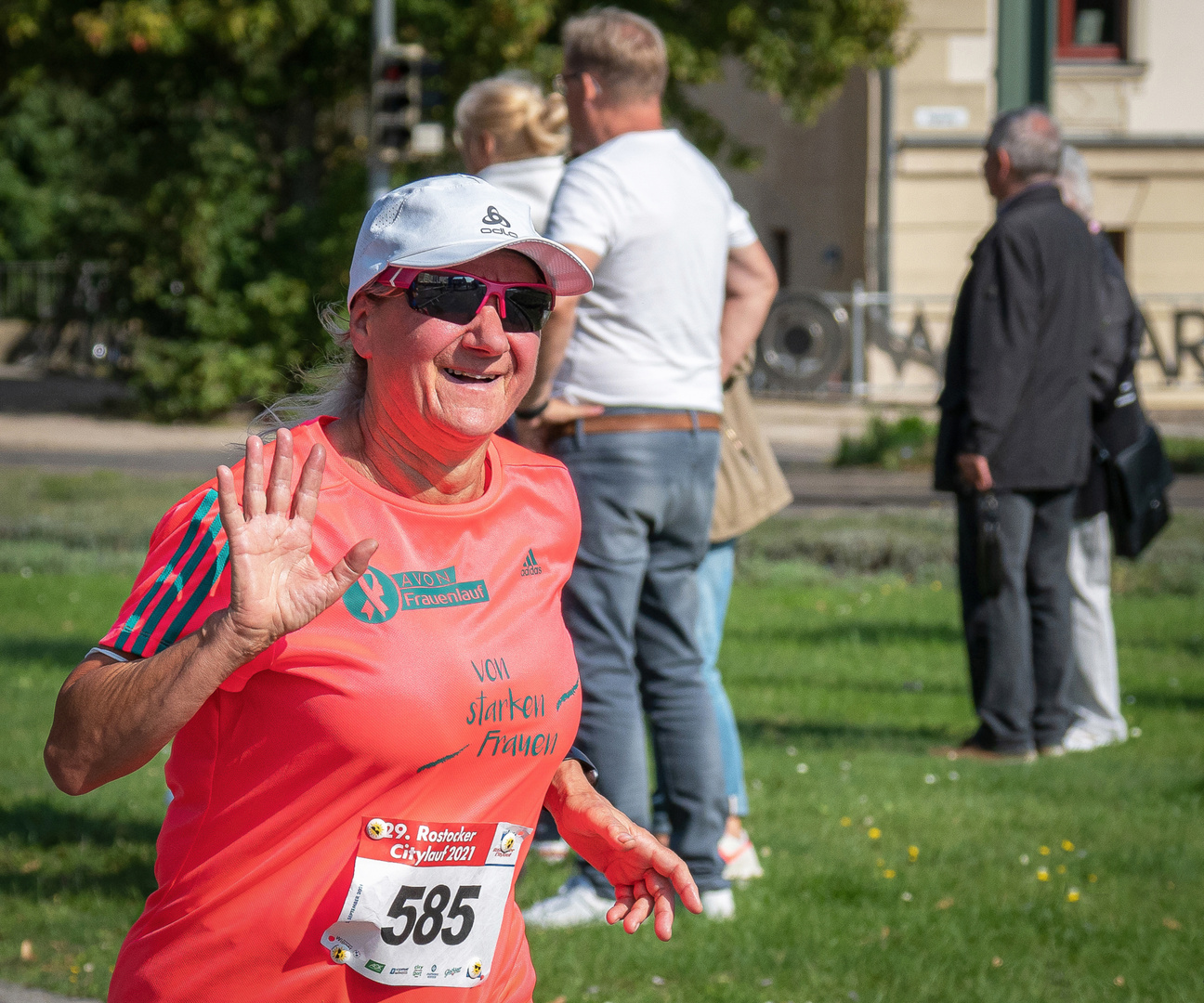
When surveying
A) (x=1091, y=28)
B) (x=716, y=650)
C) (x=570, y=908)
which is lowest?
(x=570, y=908)

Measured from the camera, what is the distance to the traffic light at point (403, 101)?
17.2 metres

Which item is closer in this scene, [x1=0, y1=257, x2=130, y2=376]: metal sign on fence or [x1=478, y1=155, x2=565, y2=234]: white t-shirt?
[x1=478, y1=155, x2=565, y2=234]: white t-shirt

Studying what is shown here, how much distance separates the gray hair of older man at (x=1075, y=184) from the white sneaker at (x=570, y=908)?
3.78 m

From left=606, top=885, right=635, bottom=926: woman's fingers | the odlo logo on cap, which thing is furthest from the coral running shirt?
the odlo logo on cap

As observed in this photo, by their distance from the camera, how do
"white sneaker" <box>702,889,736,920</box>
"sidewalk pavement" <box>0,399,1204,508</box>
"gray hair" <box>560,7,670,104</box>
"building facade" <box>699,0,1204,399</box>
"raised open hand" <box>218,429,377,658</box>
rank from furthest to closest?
"building facade" <box>699,0,1204,399</box> < "sidewalk pavement" <box>0,399,1204,508</box> < "gray hair" <box>560,7,670,104</box> < "white sneaker" <box>702,889,736,920</box> < "raised open hand" <box>218,429,377,658</box>

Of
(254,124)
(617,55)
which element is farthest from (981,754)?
Result: (254,124)

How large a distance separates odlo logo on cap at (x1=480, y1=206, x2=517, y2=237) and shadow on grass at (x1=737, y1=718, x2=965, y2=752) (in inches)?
183

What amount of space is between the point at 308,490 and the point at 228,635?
8.7 inches

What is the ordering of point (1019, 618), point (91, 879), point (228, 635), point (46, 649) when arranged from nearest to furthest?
point (228, 635)
point (91, 879)
point (1019, 618)
point (46, 649)

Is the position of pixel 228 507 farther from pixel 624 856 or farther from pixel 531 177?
pixel 531 177

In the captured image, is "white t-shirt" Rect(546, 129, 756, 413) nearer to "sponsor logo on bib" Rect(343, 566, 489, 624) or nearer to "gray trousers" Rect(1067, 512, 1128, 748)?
"sponsor logo on bib" Rect(343, 566, 489, 624)

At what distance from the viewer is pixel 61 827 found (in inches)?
215

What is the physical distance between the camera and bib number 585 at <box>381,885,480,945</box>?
2.23 meters

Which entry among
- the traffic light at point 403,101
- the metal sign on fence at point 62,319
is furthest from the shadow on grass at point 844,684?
the metal sign on fence at point 62,319
